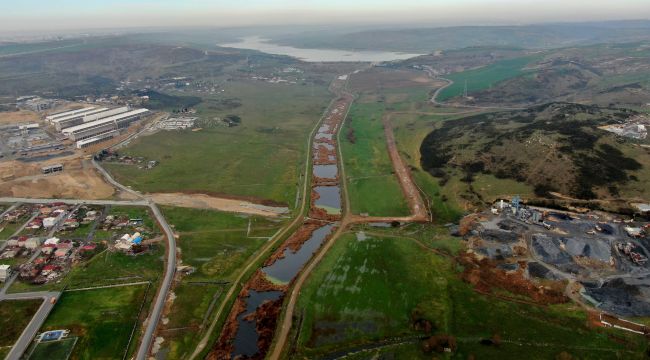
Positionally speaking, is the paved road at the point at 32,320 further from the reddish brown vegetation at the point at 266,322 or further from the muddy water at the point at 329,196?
the muddy water at the point at 329,196

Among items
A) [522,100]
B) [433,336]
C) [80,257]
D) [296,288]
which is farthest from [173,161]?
[522,100]

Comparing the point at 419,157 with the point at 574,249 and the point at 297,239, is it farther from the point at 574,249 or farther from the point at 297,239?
the point at 574,249

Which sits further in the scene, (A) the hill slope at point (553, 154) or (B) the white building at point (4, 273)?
(A) the hill slope at point (553, 154)

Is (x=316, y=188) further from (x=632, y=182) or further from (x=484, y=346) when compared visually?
(x=632, y=182)

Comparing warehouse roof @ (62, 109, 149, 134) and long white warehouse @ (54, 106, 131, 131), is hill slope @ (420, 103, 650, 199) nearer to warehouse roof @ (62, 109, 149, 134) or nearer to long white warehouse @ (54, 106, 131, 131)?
warehouse roof @ (62, 109, 149, 134)

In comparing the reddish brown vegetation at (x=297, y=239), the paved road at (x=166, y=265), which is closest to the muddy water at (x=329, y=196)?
the reddish brown vegetation at (x=297, y=239)

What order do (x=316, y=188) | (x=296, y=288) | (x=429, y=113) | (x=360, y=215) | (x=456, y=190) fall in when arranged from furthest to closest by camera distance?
(x=429, y=113)
(x=316, y=188)
(x=456, y=190)
(x=360, y=215)
(x=296, y=288)
